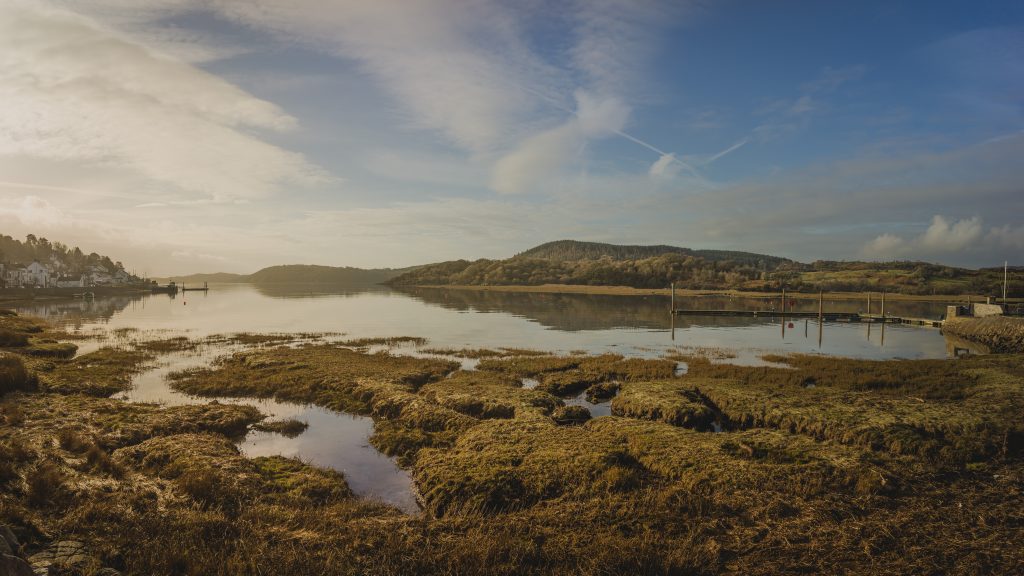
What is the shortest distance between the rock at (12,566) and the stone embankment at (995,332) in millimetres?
63532

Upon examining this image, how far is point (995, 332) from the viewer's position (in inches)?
1890

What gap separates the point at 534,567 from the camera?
28.5 ft

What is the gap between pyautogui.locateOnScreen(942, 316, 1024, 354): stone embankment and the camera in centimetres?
4438

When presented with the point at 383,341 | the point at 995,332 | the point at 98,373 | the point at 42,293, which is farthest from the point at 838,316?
the point at 42,293

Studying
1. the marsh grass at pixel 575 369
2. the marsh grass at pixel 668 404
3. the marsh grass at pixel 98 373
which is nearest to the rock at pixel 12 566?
the marsh grass at pixel 668 404

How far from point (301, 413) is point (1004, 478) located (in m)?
26.4

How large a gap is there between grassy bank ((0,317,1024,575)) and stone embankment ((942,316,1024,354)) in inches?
1265

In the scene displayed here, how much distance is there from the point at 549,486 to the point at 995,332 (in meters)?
60.8

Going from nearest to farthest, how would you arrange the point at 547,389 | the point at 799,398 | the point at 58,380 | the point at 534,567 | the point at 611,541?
the point at 534,567 → the point at 611,541 → the point at 799,398 → the point at 58,380 → the point at 547,389

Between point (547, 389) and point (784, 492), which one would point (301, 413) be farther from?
point (784, 492)

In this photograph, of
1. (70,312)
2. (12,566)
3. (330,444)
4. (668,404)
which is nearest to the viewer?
(12,566)

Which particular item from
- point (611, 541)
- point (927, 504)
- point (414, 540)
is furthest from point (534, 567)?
point (927, 504)

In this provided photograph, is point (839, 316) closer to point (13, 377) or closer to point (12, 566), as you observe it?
point (12, 566)

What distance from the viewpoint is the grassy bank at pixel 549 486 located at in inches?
346
